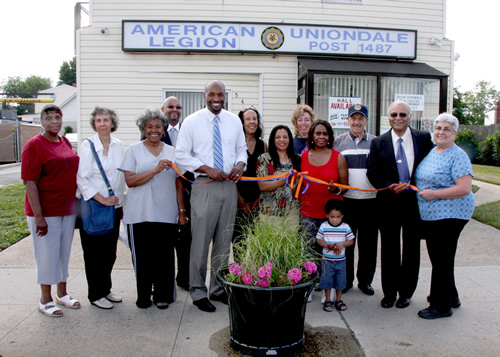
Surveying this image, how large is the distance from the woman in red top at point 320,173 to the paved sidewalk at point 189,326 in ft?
2.95

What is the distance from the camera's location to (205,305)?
4266 millimetres


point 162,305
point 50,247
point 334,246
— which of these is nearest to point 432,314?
point 334,246

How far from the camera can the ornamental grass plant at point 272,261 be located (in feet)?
10.8

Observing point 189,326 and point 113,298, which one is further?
point 113,298

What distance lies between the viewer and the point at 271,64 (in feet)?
31.8

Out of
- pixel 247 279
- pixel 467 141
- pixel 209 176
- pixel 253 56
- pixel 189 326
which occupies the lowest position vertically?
pixel 189 326

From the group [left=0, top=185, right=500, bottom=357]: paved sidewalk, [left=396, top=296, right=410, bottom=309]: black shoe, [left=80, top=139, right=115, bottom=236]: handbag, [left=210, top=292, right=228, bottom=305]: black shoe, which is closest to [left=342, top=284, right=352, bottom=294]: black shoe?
[left=0, top=185, right=500, bottom=357]: paved sidewalk

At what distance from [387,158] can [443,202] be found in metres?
0.68

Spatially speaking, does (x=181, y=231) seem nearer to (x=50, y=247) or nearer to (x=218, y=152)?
(x=218, y=152)

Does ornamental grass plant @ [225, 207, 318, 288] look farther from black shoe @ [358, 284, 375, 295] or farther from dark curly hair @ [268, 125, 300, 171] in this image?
black shoe @ [358, 284, 375, 295]

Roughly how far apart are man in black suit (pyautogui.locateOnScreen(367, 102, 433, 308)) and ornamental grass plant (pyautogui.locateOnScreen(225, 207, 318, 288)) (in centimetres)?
123

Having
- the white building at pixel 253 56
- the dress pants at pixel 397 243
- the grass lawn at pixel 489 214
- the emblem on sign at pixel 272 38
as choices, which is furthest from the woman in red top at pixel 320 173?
the emblem on sign at pixel 272 38

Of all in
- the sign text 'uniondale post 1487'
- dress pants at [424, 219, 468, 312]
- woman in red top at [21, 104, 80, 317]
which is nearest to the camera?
woman in red top at [21, 104, 80, 317]

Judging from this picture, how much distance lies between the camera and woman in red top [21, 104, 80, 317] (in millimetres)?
3928
